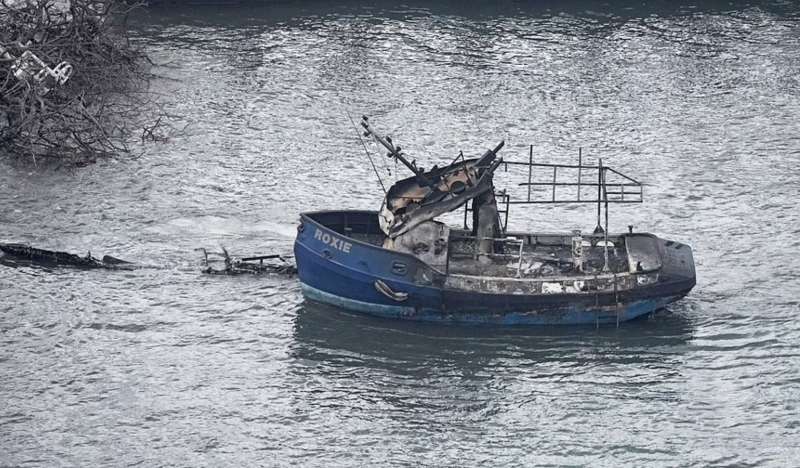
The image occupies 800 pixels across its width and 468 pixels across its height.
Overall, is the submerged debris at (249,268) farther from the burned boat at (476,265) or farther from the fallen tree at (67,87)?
the fallen tree at (67,87)

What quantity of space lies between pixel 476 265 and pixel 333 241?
11.8 ft

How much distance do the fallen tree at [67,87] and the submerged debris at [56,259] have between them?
20.5 feet

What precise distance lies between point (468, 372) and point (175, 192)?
1382 centimetres

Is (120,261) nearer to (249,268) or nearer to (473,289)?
(249,268)

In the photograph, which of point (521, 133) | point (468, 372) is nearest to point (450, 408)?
point (468, 372)

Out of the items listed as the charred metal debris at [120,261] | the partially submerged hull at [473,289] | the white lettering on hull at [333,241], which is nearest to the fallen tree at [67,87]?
the charred metal debris at [120,261]

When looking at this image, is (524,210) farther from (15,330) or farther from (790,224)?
Answer: (15,330)

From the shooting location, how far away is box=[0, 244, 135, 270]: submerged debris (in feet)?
116

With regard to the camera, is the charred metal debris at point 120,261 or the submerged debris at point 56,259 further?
the submerged debris at point 56,259

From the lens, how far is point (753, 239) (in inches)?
1453

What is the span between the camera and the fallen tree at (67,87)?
42531 mm

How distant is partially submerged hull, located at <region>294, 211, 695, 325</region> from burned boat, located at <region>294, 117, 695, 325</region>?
0.02 m

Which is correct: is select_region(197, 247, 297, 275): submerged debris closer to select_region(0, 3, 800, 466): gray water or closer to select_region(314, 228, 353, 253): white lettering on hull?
select_region(0, 3, 800, 466): gray water

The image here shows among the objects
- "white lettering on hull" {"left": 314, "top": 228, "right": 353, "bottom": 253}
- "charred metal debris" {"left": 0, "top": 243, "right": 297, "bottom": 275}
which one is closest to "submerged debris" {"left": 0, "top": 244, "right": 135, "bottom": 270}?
"charred metal debris" {"left": 0, "top": 243, "right": 297, "bottom": 275}
